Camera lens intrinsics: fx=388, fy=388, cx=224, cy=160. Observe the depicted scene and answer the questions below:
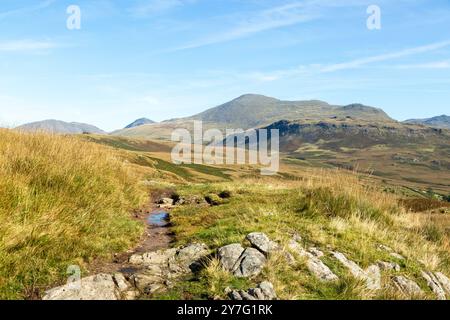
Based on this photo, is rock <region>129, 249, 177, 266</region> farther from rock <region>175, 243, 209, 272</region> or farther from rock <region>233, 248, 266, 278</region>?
rock <region>233, 248, 266, 278</region>

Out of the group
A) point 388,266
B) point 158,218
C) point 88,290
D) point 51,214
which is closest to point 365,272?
point 388,266

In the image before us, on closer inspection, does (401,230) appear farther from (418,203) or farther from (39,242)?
(418,203)

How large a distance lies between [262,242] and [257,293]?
230 centimetres

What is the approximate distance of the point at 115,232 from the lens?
1157cm

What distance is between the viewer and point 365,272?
9.34 metres

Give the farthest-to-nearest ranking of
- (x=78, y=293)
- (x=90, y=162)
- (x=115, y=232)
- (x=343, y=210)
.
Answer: (x=90, y=162)
(x=343, y=210)
(x=115, y=232)
(x=78, y=293)

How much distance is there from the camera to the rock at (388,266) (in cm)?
1004

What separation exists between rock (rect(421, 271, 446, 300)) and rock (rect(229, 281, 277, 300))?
478 centimetres

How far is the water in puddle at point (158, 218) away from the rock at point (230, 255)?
649cm

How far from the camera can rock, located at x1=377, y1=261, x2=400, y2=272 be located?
10.0 m

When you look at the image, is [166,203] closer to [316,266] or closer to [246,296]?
[316,266]

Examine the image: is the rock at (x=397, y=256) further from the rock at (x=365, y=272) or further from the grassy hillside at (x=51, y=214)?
the grassy hillside at (x=51, y=214)
